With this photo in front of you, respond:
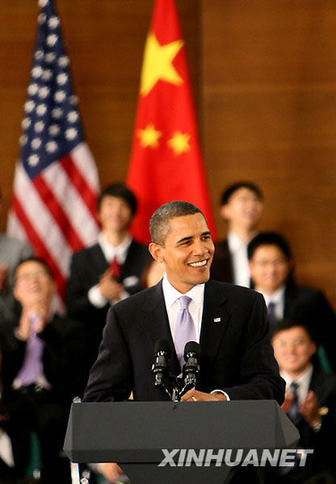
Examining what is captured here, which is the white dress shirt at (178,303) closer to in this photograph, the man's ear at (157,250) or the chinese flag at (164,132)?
the man's ear at (157,250)

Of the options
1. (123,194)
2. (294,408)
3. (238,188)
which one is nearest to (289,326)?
(294,408)

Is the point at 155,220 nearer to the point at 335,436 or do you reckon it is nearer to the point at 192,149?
the point at 335,436

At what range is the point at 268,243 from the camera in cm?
565

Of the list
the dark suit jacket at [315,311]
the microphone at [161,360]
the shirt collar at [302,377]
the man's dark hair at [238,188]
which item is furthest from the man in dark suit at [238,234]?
the microphone at [161,360]

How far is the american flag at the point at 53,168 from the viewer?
6523 millimetres

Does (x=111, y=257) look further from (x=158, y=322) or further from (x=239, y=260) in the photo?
(x=158, y=322)

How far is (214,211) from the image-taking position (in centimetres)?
689

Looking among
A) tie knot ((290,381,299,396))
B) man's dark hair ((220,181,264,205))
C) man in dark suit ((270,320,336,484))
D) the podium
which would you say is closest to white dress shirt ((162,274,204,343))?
the podium

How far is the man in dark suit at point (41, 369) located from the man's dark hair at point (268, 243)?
3.67 ft

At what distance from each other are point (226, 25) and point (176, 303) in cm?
408

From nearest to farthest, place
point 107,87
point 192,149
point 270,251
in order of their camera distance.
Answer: point 270,251
point 192,149
point 107,87

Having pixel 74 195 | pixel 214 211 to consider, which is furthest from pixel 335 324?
pixel 74 195

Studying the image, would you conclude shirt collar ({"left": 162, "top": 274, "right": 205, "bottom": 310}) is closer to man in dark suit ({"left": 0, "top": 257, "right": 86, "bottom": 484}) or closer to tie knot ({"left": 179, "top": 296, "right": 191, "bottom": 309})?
tie knot ({"left": 179, "top": 296, "right": 191, "bottom": 309})

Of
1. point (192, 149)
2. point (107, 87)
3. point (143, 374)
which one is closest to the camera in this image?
point (143, 374)
